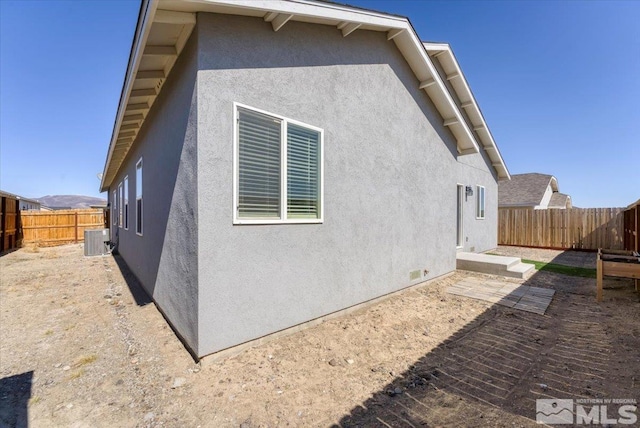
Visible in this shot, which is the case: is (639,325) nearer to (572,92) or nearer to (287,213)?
(287,213)

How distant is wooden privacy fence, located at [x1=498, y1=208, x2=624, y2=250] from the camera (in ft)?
49.5

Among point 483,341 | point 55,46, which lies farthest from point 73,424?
point 55,46

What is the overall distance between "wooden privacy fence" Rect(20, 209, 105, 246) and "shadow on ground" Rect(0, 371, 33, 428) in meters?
20.1

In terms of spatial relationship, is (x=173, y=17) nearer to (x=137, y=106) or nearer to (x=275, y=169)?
(x=275, y=169)

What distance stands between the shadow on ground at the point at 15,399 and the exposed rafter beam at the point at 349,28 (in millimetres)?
6966

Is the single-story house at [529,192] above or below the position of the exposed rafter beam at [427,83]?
below

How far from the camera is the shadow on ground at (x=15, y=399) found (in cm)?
288

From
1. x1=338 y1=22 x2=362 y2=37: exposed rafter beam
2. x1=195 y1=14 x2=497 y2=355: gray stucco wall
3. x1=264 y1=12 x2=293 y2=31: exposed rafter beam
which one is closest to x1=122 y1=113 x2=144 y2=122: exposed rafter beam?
x1=195 y1=14 x2=497 y2=355: gray stucco wall

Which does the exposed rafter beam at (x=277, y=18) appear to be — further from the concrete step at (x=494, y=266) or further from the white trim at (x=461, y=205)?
the white trim at (x=461, y=205)

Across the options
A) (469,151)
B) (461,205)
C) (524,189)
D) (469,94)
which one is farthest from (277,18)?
(524,189)

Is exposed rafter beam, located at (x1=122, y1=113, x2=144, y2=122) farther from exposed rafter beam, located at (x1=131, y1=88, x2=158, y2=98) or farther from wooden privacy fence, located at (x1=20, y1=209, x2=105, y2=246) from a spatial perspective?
wooden privacy fence, located at (x1=20, y1=209, x2=105, y2=246)

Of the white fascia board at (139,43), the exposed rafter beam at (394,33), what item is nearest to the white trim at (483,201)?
the exposed rafter beam at (394,33)

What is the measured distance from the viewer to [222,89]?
12.6 ft

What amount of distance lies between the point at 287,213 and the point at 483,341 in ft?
12.3
